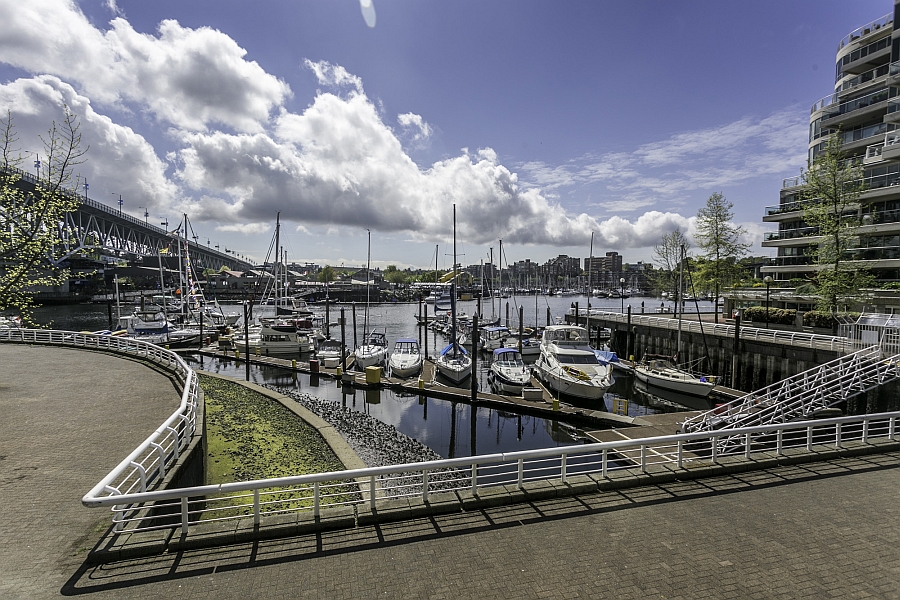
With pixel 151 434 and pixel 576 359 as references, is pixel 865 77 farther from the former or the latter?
pixel 151 434

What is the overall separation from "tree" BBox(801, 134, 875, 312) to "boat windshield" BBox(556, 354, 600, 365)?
14.6 meters

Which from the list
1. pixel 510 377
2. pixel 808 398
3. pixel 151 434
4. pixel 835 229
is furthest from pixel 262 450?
pixel 835 229

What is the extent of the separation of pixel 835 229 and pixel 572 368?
1800cm

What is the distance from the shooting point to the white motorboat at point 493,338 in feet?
149

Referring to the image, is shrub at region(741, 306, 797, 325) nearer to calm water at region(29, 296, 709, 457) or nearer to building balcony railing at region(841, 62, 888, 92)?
calm water at region(29, 296, 709, 457)

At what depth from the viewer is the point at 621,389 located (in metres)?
30.9

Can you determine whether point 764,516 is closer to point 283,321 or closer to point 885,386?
point 885,386

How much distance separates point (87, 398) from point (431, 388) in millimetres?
17050

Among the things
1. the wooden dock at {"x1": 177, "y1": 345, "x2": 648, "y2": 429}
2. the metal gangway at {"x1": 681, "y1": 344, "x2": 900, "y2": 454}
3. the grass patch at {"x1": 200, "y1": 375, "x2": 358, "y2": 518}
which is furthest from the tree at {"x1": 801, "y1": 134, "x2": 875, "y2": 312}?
the grass patch at {"x1": 200, "y1": 375, "x2": 358, "y2": 518}

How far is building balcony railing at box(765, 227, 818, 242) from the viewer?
44.5 meters

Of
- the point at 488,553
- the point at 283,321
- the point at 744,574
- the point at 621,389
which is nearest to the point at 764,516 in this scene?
the point at 744,574

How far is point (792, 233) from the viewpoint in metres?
46.4

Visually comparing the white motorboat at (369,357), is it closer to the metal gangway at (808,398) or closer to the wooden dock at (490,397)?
the wooden dock at (490,397)

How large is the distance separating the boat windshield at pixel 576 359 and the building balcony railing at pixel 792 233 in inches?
1312
